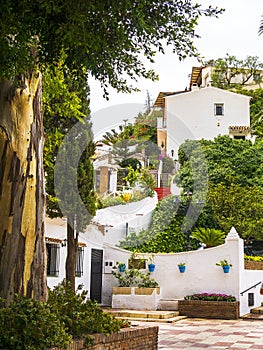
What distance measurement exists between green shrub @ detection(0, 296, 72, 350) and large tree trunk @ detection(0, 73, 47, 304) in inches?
42.7

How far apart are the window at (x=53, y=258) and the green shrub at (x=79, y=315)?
9.23 metres

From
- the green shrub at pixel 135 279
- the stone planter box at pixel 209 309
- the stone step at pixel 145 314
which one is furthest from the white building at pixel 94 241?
the stone planter box at pixel 209 309

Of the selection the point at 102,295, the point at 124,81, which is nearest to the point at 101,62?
the point at 124,81

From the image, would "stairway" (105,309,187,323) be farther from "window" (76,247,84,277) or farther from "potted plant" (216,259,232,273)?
"potted plant" (216,259,232,273)

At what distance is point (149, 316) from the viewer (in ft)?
57.4

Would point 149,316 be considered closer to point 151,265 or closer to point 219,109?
point 151,265

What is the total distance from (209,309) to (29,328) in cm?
1324

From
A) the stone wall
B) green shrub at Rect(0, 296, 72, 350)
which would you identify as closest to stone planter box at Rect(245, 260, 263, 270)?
the stone wall

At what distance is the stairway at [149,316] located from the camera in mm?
17094

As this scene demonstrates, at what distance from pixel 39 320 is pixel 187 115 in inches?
1518

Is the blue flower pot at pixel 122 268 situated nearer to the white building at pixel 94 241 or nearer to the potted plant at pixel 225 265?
the white building at pixel 94 241

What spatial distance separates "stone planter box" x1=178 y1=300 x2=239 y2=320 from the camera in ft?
59.9

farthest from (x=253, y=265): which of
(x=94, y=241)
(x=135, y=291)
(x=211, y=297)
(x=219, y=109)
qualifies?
(x=219, y=109)

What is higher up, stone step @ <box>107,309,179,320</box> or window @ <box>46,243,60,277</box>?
window @ <box>46,243,60,277</box>
